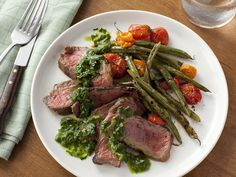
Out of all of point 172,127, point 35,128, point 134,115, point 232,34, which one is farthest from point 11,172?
point 232,34

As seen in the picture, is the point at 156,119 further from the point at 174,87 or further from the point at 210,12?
the point at 210,12

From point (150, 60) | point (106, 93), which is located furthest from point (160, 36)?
point (106, 93)

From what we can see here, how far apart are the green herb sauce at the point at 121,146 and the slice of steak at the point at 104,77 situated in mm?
251

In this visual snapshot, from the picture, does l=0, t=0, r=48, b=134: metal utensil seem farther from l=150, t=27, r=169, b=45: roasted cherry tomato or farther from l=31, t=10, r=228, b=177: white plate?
l=150, t=27, r=169, b=45: roasted cherry tomato

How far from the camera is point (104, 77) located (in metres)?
2.58

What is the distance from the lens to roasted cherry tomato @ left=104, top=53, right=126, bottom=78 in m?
2.63

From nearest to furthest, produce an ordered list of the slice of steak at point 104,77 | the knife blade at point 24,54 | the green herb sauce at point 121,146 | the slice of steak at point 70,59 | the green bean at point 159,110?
the green herb sauce at point 121,146, the green bean at point 159,110, the slice of steak at point 104,77, the slice of steak at point 70,59, the knife blade at point 24,54

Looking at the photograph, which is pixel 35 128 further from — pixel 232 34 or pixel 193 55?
pixel 232 34

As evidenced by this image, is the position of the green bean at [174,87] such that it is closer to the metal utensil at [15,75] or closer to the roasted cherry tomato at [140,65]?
the roasted cherry tomato at [140,65]

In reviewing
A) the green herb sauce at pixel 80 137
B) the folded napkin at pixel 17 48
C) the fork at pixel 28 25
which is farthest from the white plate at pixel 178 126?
the fork at pixel 28 25

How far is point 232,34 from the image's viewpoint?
9.76 feet

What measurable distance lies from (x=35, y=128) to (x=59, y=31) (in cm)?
77

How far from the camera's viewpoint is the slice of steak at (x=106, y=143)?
2.36 m

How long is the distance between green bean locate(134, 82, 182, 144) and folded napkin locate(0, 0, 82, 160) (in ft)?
2.53
